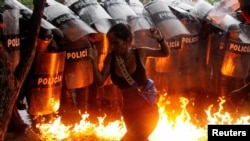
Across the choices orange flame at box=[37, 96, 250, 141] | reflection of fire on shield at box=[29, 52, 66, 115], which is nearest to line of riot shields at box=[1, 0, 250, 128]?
reflection of fire on shield at box=[29, 52, 66, 115]

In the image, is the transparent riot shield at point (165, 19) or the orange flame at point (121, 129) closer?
the orange flame at point (121, 129)

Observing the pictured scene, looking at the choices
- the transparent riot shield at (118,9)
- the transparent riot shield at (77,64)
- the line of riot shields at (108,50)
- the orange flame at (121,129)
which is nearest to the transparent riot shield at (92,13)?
the line of riot shields at (108,50)

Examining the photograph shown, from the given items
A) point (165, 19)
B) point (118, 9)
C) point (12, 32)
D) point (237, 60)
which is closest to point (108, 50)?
point (118, 9)

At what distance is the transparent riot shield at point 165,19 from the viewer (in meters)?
8.09

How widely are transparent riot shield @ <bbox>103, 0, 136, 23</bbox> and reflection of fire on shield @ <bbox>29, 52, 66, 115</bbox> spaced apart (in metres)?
1.62

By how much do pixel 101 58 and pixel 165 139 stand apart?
6.18 ft

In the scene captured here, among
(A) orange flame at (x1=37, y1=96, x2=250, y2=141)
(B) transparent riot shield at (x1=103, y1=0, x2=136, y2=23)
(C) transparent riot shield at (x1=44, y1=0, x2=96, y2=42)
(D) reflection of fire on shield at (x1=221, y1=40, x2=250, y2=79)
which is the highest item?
(C) transparent riot shield at (x1=44, y1=0, x2=96, y2=42)

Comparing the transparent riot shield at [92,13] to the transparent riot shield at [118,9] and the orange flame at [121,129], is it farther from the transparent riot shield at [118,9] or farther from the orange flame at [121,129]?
the orange flame at [121,129]

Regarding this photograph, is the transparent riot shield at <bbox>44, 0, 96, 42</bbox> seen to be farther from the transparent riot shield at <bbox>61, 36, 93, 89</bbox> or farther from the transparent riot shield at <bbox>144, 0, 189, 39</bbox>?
the transparent riot shield at <bbox>144, 0, 189, 39</bbox>

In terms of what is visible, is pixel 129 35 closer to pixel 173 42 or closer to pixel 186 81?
pixel 173 42

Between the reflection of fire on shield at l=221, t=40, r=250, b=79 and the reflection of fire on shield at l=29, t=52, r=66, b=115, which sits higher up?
the reflection of fire on shield at l=29, t=52, r=66, b=115

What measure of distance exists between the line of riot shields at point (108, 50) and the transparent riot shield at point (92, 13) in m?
0.02

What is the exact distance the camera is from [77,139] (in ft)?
23.9

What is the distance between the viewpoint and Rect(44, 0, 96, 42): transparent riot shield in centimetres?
688
